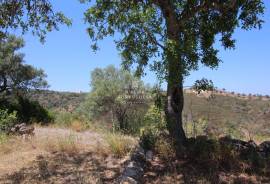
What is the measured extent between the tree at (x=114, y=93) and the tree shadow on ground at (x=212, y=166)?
651 inches

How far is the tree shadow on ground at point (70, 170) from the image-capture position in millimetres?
8484

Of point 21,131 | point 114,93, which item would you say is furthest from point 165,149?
point 114,93

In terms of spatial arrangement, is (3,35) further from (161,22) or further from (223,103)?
(223,103)

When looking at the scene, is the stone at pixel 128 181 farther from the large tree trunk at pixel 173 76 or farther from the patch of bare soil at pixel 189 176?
the large tree trunk at pixel 173 76

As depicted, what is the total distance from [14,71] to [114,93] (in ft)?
23.0

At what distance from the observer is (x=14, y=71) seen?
25797 millimetres

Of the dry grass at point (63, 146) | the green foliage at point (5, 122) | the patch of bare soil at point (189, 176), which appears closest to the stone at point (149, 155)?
the patch of bare soil at point (189, 176)

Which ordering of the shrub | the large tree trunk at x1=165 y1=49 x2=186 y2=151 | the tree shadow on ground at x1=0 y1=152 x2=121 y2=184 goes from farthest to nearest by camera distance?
1. the large tree trunk at x1=165 y1=49 x2=186 y2=151
2. the shrub
3. the tree shadow on ground at x1=0 y1=152 x2=121 y2=184

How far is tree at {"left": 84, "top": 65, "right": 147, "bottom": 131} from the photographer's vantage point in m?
26.9

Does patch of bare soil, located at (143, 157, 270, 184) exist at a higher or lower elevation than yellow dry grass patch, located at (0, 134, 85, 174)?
lower

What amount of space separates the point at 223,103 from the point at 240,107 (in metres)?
2.59

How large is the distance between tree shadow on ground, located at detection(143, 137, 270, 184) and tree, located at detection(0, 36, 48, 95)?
18.2 metres

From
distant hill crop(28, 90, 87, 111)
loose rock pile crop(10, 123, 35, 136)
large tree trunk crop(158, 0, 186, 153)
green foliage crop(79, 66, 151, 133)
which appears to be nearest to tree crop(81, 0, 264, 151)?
large tree trunk crop(158, 0, 186, 153)

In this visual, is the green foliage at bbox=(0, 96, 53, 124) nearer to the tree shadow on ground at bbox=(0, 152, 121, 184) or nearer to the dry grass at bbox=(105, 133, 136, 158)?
the tree shadow on ground at bbox=(0, 152, 121, 184)
